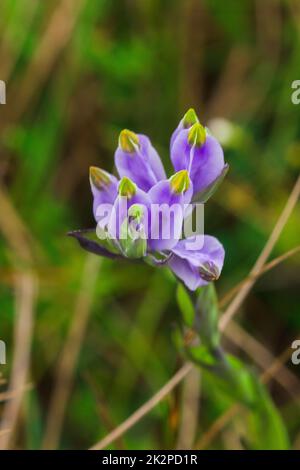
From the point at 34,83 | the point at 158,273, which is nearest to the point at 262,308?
the point at 158,273

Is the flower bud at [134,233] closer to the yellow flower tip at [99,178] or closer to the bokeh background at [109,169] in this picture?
the yellow flower tip at [99,178]

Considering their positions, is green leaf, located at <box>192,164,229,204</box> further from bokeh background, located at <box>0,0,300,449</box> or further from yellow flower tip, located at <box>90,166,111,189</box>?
bokeh background, located at <box>0,0,300,449</box>


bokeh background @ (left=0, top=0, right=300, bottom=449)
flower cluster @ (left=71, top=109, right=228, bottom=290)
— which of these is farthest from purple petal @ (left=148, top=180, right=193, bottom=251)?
bokeh background @ (left=0, top=0, right=300, bottom=449)

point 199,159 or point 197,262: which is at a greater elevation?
point 199,159

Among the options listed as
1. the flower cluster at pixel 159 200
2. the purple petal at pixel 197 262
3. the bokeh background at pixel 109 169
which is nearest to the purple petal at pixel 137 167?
the flower cluster at pixel 159 200

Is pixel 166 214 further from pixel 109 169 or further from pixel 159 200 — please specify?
pixel 109 169

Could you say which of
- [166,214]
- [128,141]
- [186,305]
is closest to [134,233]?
[166,214]
